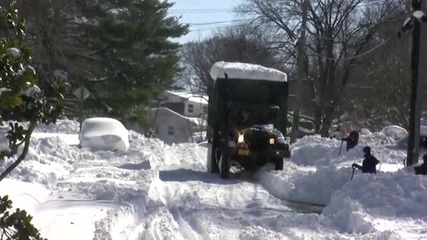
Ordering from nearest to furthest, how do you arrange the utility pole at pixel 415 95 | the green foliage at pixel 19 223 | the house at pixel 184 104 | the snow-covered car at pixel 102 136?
the green foliage at pixel 19 223
the utility pole at pixel 415 95
the snow-covered car at pixel 102 136
the house at pixel 184 104

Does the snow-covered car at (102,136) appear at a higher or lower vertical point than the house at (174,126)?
lower

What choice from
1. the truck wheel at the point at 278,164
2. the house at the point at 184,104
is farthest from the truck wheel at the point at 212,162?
the house at the point at 184,104

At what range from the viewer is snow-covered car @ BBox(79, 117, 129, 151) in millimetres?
29469

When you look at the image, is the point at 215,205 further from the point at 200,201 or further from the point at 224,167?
the point at 224,167

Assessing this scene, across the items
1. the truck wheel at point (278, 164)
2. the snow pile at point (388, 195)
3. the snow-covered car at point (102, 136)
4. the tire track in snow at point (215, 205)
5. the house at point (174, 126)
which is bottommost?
the tire track in snow at point (215, 205)

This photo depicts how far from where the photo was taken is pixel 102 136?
97.7 feet

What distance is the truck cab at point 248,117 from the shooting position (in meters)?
22.9

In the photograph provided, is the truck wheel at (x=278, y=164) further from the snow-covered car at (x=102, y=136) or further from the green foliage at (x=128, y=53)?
the green foliage at (x=128, y=53)

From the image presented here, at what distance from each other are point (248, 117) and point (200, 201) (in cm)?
675

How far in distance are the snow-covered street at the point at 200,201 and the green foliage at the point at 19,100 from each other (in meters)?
4.65

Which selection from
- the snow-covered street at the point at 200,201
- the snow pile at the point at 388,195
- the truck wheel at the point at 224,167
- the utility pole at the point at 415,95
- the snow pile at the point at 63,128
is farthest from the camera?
the snow pile at the point at 63,128

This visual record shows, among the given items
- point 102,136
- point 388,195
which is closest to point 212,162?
point 102,136

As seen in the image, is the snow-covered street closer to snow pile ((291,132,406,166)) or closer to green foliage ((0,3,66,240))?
green foliage ((0,3,66,240))

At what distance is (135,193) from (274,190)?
5.59m
